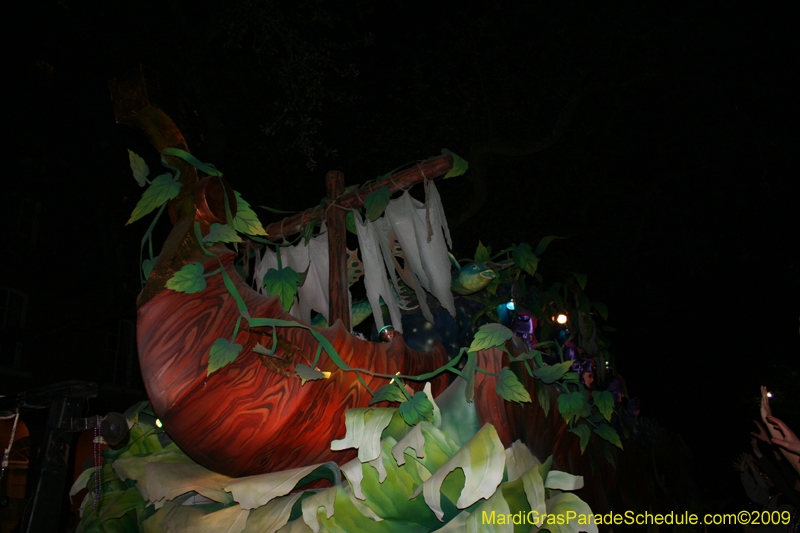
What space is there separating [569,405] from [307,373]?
1324 mm

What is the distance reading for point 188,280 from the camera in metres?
1.87

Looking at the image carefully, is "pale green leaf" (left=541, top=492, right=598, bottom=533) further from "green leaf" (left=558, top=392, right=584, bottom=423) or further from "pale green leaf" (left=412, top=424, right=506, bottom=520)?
"green leaf" (left=558, top=392, right=584, bottom=423)

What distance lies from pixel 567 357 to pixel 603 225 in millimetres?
5678

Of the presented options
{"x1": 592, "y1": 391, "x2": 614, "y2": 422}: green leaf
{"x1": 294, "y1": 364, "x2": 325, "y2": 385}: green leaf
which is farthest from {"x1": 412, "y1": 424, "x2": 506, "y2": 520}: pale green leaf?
{"x1": 592, "y1": 391, "x2": 614, "y2": 422}: green leaf

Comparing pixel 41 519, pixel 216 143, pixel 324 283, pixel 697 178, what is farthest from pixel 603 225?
pixel 41 519

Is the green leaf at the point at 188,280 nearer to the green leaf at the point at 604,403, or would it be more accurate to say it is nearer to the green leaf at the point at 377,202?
the green leaf at the point at 377,202

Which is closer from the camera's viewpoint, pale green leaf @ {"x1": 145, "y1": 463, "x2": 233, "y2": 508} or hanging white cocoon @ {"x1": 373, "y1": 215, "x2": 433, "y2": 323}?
pale green leaf @ {"x1": 145, "y1": 463, "x2": 233, "y2": 508}

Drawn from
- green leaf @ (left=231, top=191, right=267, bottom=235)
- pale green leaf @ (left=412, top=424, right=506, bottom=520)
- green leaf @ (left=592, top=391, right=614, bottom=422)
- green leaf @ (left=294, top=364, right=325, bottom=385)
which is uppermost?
green leaf @ (left=231, top=191, right=267, bottom=235)

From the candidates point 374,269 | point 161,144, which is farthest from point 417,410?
point 161,144

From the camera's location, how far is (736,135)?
25.6 ft

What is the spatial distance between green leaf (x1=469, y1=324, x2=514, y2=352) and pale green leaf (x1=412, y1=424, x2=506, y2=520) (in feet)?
1.18

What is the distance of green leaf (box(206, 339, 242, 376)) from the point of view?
174cm

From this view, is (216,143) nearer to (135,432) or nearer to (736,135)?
(135,432)

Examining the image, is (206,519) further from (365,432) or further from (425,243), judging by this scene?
(425,243)
